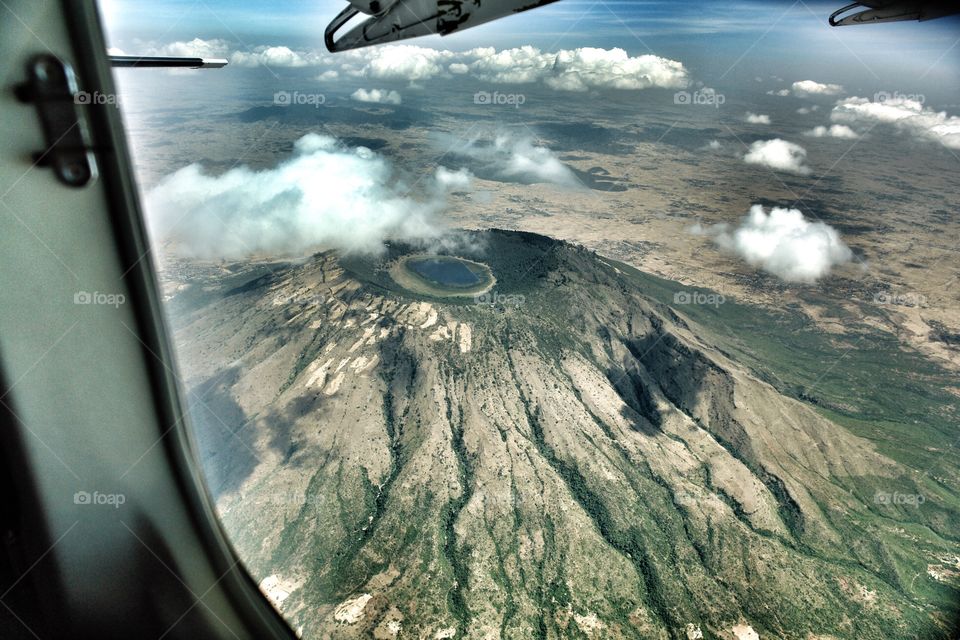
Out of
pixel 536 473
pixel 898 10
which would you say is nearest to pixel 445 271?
pixel 536 473

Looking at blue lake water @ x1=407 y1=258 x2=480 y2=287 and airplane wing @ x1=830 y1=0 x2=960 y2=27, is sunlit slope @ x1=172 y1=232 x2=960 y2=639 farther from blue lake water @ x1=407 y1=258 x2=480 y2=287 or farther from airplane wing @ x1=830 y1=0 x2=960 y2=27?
airplane wing @ x1=830 y1=0 x2=960 y2=27

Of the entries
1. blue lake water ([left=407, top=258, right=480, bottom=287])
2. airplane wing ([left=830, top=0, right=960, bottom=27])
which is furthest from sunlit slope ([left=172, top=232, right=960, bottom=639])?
airplane wing ([left=830, top=0, right=960, bottom=27])

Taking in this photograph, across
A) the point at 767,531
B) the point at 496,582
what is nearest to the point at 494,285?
the point at 496,582

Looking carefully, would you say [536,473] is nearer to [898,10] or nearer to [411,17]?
[898,10]

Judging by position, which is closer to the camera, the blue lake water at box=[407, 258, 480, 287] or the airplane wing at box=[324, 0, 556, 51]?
the airplane wing at box=[324, 0, 556, 51]

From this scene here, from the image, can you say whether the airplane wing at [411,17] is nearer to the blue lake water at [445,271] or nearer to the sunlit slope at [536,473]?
the sunlit slope at [536,473]
